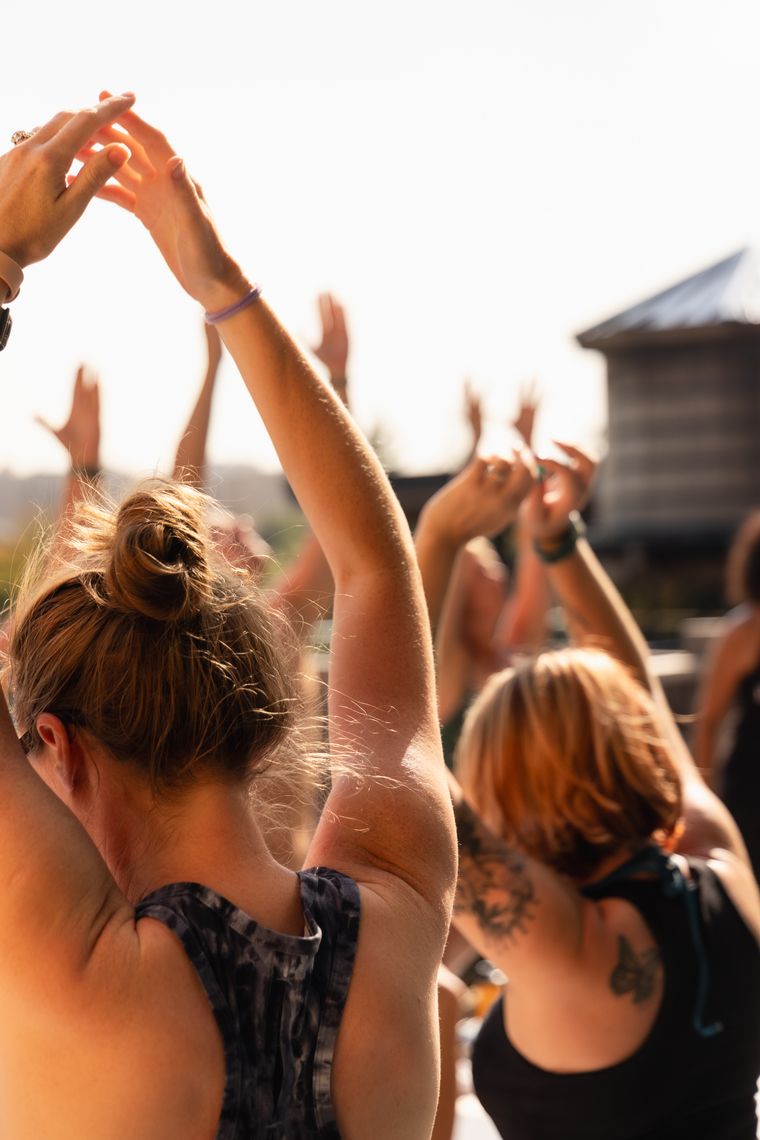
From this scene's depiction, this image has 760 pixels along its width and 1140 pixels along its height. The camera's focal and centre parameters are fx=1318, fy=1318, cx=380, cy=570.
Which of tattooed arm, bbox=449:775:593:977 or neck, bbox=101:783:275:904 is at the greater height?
neck, bbox=101:783:275:904

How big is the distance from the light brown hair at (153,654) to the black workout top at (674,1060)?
0.94 m

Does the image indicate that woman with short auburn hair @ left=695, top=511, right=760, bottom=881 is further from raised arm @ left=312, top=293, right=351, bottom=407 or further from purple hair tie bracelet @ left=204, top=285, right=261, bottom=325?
purple hair tie bracelet @ left=204, top=285, right=261, bottom=325

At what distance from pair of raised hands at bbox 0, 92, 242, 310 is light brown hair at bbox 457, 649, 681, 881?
0.97 metres

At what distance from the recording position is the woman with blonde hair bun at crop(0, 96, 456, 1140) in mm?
929

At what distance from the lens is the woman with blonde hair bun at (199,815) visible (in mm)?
929

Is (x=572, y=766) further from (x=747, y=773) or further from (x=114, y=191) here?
(x=747, y=773)

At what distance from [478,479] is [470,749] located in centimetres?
47

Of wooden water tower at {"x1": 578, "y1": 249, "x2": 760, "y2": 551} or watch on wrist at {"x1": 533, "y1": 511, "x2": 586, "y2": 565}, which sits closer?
watch on wrist at {"x1": 533, "y1": 511, "x2": 586, "y2": 565}

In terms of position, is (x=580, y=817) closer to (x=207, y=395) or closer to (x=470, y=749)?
(x=470, y=749)

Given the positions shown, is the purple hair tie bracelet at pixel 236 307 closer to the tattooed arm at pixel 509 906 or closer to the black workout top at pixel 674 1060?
the tattooed arm at pixel 509 906

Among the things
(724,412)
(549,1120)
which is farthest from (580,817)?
(724,412)

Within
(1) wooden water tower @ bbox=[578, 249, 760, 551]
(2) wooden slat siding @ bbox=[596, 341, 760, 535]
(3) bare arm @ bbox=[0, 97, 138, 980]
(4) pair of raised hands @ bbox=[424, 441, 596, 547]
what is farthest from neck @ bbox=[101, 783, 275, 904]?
(2) wooden slat siding @ bbox=[596, 341, 760, 535]

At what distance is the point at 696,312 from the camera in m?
16.6

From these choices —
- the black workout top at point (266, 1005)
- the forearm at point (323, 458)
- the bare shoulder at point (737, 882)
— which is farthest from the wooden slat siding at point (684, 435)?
the black workout top at point (266, 1005)
